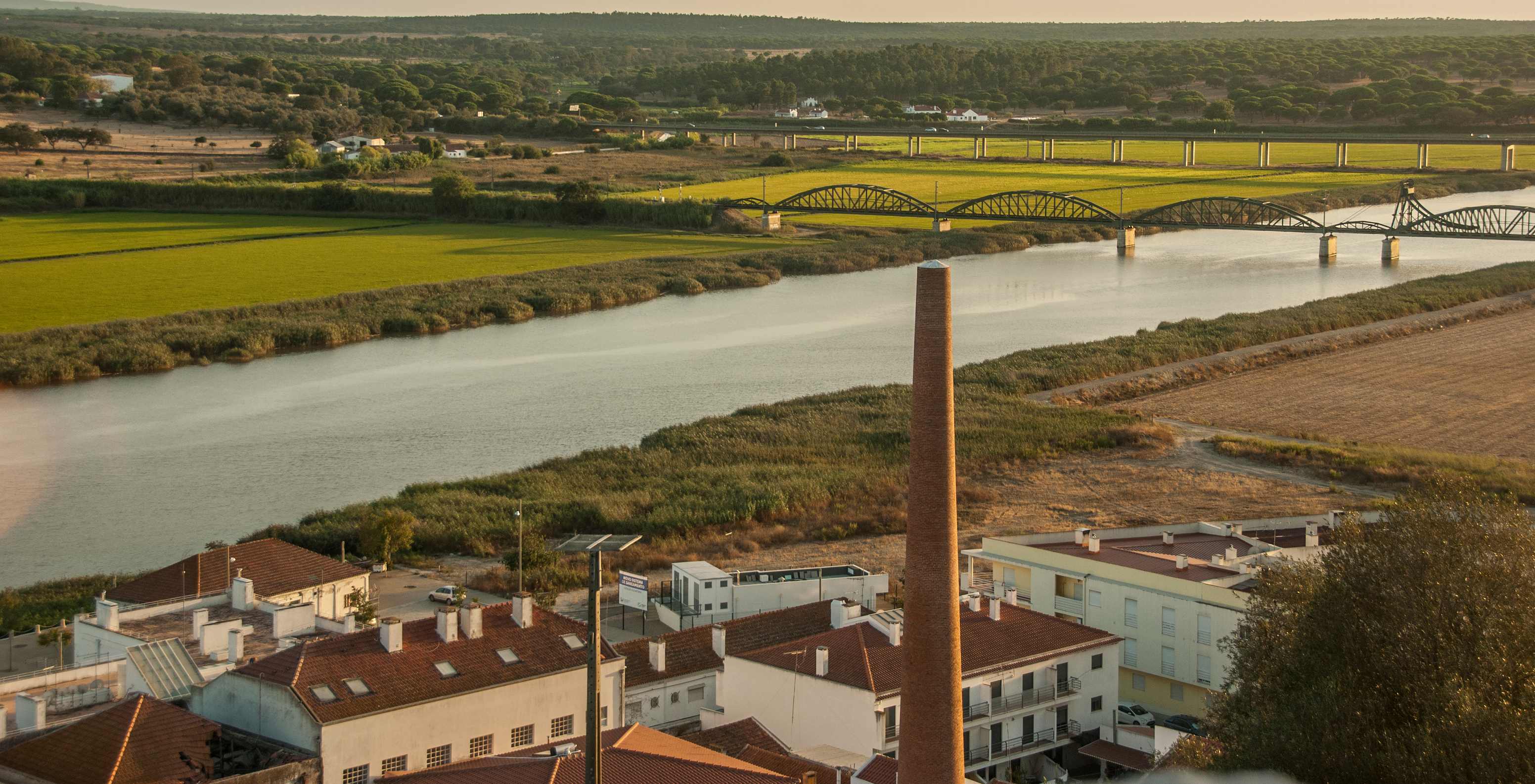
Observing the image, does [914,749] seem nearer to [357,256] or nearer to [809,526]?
[809,526]

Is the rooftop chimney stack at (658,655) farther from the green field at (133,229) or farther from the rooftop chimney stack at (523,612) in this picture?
the green field at (133,229)

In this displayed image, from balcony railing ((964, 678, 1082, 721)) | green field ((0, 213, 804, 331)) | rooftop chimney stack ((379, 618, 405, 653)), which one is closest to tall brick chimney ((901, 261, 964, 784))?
balcony railing ((964, 678, 1082, 721))

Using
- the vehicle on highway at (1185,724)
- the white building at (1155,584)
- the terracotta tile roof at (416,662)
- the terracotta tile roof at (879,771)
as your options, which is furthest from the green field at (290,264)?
the terracotta tile roof at (879,771)

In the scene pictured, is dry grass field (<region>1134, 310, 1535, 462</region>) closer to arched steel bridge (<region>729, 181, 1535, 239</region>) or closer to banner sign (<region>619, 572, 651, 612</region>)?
banner sign (<region>619, 572, 651, 612</region>)

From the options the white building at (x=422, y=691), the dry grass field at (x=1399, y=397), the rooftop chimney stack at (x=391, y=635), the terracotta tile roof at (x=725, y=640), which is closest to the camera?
the white building at (x=422, y=691)

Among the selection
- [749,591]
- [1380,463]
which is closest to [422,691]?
[749,591]

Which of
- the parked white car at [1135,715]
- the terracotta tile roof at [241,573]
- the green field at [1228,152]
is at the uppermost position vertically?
the green field at [1228,152]

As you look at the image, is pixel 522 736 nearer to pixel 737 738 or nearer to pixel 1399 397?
pixel 737 738

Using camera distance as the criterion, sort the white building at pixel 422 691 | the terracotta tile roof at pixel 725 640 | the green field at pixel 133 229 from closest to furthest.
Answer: the white building at pixel 422 691 → the terracotta tile roof at pixel 725 640 → the green field at pixel 133 229
